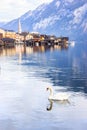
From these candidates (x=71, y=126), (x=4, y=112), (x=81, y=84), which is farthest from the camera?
(x=81, y=84)

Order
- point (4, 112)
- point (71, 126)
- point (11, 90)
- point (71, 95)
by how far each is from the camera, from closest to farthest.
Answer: point (71, 126)
point (4, 112)
point (71, 95)
point (11, 90)

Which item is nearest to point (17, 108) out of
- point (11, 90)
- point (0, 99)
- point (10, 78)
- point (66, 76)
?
point (0, 99)

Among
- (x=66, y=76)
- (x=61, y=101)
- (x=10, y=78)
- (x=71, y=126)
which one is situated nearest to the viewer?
(x=71, y=126)

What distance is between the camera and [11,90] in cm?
4184

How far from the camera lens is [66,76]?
56.4 metres

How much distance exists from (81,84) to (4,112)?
17764 mm

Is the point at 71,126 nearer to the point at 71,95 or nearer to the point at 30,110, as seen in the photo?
the point at 30,110

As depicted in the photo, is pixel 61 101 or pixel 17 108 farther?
pixel 61 101

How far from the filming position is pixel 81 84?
47.3m

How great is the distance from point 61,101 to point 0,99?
488cm

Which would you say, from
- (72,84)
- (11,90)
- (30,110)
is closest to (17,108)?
(30,110)

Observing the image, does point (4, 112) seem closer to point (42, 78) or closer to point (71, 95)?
point (71, 95)

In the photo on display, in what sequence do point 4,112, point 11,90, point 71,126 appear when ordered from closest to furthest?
point 71,126, point 4,112, point 11,90

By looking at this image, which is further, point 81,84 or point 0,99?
point 81,84
